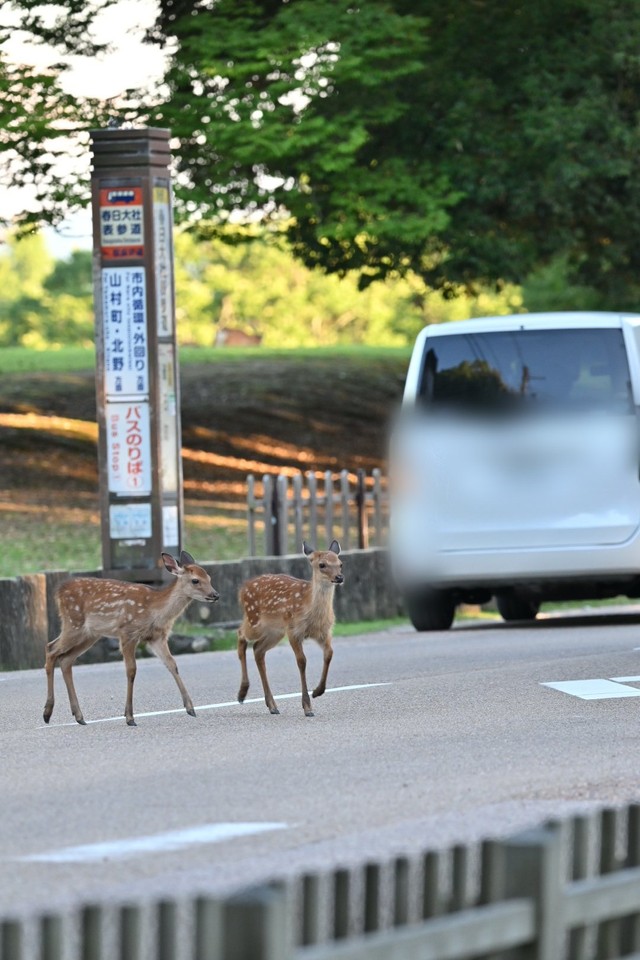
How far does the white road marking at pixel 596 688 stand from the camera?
1260 centimetres

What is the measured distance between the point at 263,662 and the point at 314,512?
1152 centimetres

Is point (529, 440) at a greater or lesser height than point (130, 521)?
greater

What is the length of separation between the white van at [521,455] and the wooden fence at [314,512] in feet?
15.1

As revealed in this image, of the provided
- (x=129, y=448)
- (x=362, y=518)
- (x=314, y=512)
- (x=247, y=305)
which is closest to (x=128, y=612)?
(x=129, y=448)

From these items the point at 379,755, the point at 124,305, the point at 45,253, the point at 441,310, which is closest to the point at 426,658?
the point at 124,305

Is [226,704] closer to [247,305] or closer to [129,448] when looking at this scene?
[129,448]

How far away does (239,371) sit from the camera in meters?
54.2

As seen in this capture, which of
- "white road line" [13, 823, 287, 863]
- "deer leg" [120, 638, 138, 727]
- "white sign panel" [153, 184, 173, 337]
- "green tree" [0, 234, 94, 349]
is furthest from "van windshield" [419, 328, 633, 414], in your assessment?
"green tree" [0, 234, 94, 349]

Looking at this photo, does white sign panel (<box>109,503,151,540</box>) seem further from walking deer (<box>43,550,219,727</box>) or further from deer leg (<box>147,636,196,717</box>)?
deer leg (<box>147,636,196,717</box>)

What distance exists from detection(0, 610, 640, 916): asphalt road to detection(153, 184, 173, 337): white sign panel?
377 cm

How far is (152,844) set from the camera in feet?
25.1

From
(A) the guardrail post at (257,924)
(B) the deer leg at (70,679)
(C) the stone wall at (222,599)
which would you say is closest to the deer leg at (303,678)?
(B) the deer leg at (70,679)

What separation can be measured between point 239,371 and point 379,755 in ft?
145

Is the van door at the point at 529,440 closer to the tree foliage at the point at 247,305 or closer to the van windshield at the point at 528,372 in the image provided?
the van windshield at the point at 528,372
